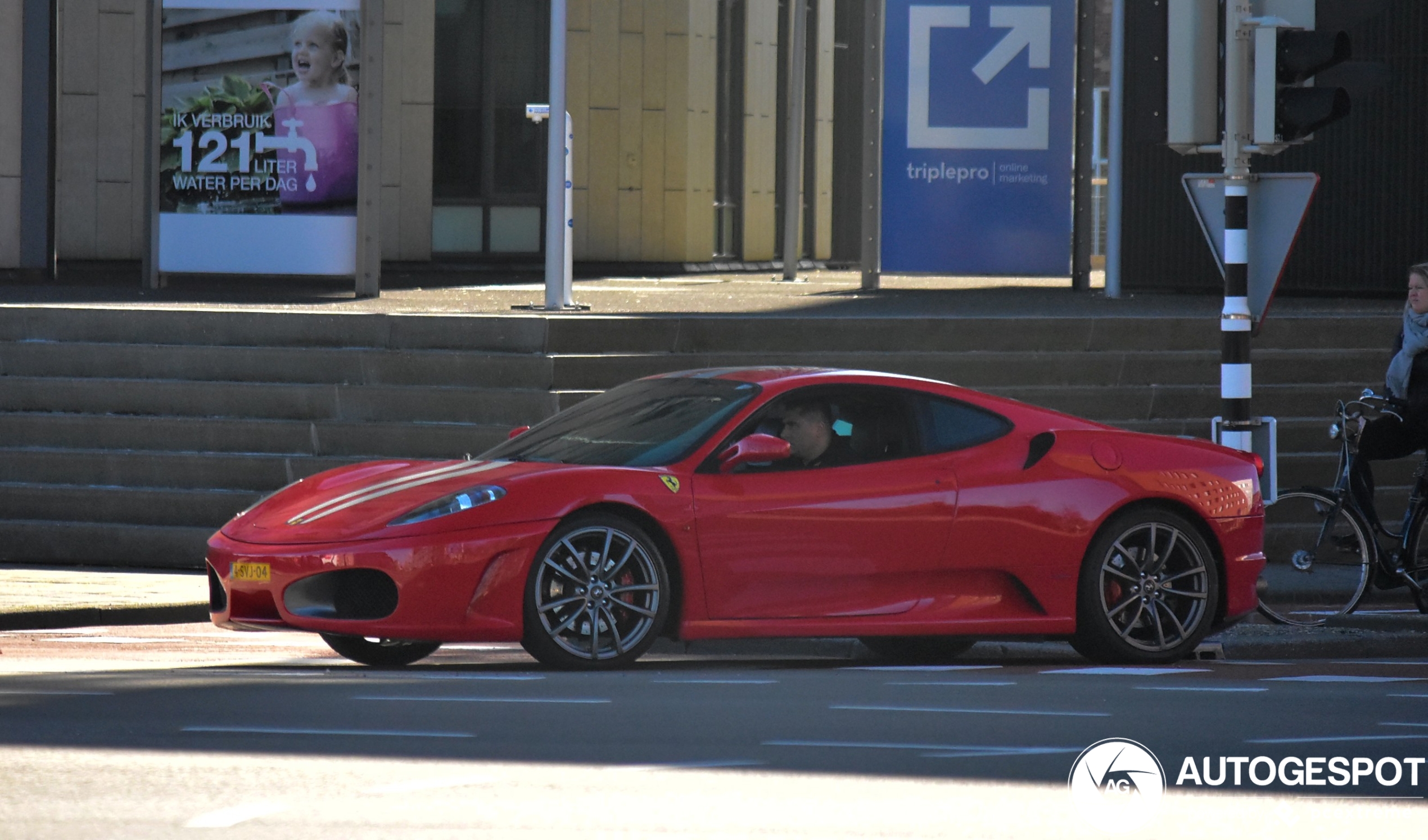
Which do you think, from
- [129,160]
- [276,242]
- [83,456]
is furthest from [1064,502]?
[129,160]

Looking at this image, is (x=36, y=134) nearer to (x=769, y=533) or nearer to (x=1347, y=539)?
(x=1347, y=539)

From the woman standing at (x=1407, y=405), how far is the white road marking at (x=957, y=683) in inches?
147

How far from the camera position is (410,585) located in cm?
820

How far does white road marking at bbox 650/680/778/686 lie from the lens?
828 centimetres

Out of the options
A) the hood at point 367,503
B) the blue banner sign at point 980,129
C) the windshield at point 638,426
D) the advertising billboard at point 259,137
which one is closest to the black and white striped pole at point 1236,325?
the windshield at point 638,426

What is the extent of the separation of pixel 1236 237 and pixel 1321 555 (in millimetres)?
1873

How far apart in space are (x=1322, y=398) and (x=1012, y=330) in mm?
2220

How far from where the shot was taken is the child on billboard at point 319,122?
16.7m

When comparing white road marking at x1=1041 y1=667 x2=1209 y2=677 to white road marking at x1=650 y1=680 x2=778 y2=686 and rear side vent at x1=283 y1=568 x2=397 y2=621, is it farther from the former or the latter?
rear side vent at x1=283 y1=568 x2=397 y2=621

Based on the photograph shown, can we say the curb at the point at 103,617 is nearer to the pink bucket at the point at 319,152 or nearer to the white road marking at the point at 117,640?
the white road marking at the point at 117,640

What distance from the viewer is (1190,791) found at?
621cm

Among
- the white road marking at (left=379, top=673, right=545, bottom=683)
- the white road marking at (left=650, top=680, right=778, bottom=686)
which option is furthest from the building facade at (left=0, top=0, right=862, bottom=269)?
the white road marking at (left=650, top=680, right=778, bottom=686)

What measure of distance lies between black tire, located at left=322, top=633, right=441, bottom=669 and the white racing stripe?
0.71m

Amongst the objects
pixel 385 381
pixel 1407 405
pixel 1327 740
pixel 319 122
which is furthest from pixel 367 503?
pixel 319 122
